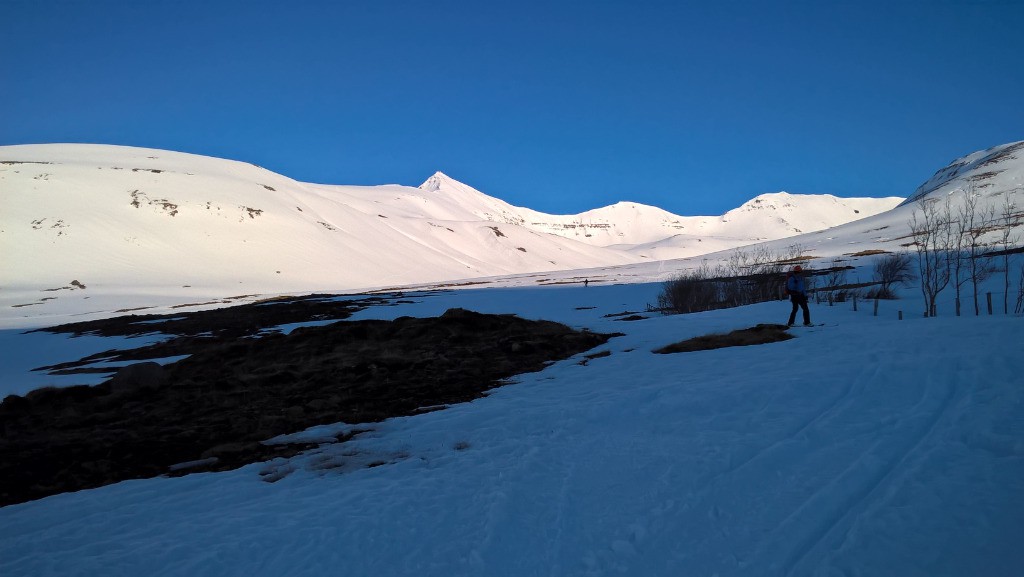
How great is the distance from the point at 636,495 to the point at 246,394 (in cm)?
1066

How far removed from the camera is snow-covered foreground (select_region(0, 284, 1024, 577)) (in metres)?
5.00

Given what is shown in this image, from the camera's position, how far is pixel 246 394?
45.1ft

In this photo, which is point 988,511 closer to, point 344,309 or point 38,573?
point 38,573

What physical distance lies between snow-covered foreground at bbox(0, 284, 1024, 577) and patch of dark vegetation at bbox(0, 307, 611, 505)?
1399 mm

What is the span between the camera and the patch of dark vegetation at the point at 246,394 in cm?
908

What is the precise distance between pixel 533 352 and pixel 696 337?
4.78 metres

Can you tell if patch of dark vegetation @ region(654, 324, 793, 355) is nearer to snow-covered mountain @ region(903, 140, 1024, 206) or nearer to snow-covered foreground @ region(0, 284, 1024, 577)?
snow-covered foreground @ region(0, 284, 1024, 577)

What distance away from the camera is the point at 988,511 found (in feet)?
16.5

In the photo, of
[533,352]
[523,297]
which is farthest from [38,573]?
[523,297]

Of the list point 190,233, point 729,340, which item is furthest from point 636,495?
point 190,233

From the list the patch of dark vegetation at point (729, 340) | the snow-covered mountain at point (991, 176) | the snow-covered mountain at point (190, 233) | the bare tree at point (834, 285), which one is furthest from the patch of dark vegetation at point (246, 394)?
the snow-covered mountain at point (991, 176)

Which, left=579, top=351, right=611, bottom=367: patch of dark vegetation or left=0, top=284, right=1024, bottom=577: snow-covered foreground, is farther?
left=579, top=351, right=611, bottom=367: patch of dark vegetation

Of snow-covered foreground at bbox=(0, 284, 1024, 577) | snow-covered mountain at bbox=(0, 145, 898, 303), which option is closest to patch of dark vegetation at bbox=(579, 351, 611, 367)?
snow-covered foreground at bbox=(0, 284, 1024, 577)

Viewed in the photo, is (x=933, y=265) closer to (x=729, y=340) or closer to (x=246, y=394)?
(x=729, y=340)
